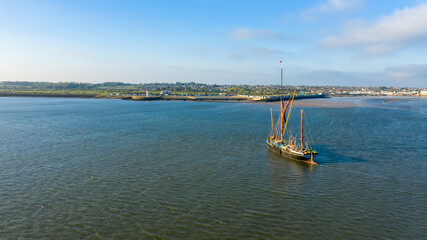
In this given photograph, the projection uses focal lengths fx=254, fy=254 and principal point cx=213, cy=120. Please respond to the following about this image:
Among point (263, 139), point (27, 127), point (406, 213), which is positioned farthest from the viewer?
point (27, 127)

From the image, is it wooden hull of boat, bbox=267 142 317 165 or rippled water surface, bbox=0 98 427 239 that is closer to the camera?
rippled water surface, bbox=0 98 427 239

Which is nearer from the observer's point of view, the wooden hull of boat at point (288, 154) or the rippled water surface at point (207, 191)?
the rippled water surface at point (207, 191)

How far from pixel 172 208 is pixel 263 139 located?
3691 cm

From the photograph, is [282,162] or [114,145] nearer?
[282,162]

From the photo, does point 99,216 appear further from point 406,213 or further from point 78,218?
point 406,213

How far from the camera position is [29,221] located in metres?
22.8

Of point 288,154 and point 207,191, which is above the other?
point 288,154

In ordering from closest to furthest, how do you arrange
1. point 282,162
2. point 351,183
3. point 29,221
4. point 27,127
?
point 29,221 → point 351,183 → point 282,162 → point 27,127

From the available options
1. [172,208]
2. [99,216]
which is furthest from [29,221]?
[172,208]

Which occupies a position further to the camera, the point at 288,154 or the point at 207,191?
the point at 288,154

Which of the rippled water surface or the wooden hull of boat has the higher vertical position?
the wooden hull of boat

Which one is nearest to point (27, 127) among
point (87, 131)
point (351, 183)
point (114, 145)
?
point (87, 131)

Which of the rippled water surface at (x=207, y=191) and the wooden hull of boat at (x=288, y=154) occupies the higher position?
the wooden hull of boat at (x=288, y=154)

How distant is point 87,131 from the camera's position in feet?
222
